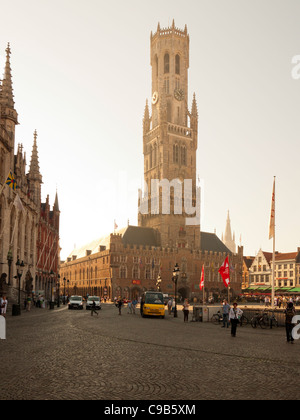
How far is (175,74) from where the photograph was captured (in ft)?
374

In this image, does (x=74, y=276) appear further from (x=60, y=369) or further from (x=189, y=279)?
(x=60, y=369)

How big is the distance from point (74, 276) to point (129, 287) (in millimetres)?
31955

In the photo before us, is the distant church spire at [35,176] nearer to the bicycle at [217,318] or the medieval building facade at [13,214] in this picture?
the medieval building facade at [13,214]

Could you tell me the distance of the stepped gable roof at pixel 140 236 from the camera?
10031cm

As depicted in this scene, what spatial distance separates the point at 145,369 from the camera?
11375mm

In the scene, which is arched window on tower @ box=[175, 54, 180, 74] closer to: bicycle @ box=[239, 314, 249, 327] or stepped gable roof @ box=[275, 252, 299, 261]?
stepped gable roof @ box=[275, 252, 299, 261]

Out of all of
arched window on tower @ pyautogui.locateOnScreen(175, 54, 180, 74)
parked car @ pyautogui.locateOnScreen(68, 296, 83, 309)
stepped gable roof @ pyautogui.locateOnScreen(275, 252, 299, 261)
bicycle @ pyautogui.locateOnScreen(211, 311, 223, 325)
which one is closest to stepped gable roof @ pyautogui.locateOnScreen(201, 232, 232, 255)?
stepped gable roof @ pyautogui.locateOnScreen(275, 252, 299, 261)

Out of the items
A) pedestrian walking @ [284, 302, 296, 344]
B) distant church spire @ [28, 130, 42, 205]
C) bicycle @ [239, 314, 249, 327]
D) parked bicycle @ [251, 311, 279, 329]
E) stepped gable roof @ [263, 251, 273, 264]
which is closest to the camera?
pedestrian walking @ [284, 302, 296, 344]

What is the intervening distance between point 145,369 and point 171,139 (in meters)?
100

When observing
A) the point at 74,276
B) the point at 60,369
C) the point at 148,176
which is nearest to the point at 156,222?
the point at 148,176

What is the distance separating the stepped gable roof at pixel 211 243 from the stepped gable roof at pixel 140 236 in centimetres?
1337

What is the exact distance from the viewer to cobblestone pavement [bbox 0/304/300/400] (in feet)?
28.2

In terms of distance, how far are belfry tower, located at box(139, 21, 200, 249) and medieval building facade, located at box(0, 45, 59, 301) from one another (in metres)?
52.7

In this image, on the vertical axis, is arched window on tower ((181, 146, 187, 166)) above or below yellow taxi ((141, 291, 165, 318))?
above
